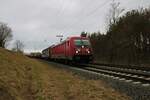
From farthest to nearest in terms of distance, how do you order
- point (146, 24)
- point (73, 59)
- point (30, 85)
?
point (146, 24) < point (73, 59) < point (30, 85)

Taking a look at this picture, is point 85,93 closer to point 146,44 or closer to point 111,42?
point 146,44

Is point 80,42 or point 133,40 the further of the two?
point 133,40

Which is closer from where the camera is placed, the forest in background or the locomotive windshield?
the locomotive windshield

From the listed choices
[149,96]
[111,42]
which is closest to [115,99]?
[149,96]

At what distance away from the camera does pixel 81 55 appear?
3138 cm

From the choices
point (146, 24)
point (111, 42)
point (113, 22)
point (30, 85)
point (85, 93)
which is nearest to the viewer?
point (85, 93)

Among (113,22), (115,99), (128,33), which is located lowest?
(115,99)

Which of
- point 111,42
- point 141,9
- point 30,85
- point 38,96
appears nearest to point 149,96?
point 38,96

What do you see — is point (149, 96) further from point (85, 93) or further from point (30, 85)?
point (30, 85)

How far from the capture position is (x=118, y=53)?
44.5 metres

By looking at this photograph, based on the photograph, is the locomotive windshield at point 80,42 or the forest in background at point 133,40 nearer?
the locomotive windshield at point 80,42

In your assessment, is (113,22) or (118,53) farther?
(113,22)

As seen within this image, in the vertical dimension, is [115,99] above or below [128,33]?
below

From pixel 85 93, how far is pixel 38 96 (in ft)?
5.95
